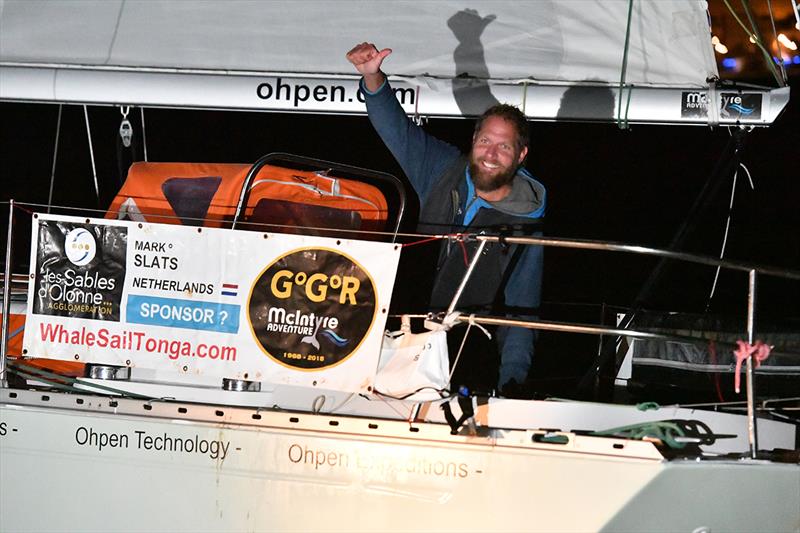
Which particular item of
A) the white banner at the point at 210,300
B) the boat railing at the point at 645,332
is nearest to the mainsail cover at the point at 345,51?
the boat railing at the point at 645,332

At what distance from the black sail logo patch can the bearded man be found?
0.73 m

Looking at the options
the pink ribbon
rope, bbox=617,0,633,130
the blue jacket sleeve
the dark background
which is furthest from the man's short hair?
the dark background

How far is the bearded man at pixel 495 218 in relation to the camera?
4.52 metres

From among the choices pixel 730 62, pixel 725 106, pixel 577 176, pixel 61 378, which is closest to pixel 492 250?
pixel 725 106

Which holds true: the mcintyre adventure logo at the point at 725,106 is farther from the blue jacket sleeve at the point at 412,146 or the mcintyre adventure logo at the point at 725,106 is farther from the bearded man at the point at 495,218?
the blue jacket sleeve at the point at 412,146

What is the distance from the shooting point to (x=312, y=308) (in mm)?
3914

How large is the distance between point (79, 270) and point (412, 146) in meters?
1.64

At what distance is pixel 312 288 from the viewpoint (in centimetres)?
392

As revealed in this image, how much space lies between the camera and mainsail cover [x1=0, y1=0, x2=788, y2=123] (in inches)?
198

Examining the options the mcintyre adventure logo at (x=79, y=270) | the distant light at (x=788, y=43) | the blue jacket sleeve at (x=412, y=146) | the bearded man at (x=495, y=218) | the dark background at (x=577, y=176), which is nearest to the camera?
the mcintyre adventure logo at (x=79, y=270)

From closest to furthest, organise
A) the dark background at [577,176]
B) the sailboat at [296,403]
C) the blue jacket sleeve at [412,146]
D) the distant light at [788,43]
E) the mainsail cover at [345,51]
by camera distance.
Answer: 1. the sailboat at [296,403]
2. the blue jacket sleeve at [412,146]
3. the mainsail cover at [345,51]
4. the dark background at [577,176]
5. the distant light at [788,43]

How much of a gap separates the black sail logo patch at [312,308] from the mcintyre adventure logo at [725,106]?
6.56 ft

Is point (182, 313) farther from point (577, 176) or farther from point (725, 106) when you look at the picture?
point (577, 176)

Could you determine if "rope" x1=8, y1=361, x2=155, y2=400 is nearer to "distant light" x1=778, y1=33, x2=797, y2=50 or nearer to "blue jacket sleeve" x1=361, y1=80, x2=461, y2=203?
"blue jacket sleeve" x1=361, y1=80, x2=461, y2=203
